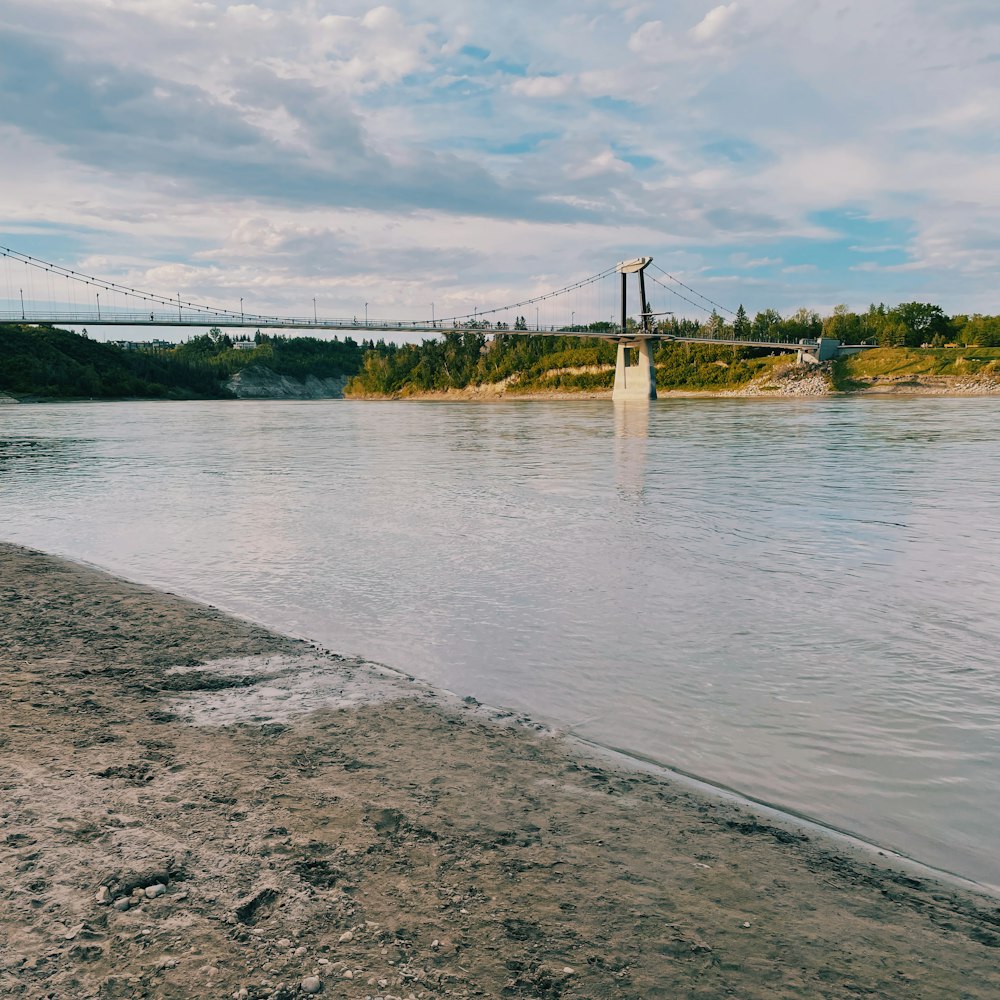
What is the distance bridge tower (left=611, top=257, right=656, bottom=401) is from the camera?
333 feet

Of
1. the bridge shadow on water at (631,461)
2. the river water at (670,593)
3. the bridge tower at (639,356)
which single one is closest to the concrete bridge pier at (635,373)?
the bridge tower at (639,356)

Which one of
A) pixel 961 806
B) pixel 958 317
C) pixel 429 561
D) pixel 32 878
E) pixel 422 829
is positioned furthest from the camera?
pixel 958 317

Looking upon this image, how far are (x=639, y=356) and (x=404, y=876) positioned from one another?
10513 cm

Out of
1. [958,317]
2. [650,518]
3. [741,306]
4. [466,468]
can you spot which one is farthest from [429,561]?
[958,317]

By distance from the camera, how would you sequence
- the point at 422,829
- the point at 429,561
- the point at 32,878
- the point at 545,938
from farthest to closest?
1. the point at 429,561
2. the point at 422,829
3. the point at 32,878
4. the point at 545,938

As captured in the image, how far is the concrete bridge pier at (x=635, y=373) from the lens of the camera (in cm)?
10200

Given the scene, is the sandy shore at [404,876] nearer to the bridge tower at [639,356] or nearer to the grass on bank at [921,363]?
the bridge tower at [639,356]

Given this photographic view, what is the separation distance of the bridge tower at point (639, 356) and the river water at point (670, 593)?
80055 mm

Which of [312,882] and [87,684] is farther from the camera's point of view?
[87,684]

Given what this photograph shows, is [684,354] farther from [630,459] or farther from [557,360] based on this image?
[630,459]

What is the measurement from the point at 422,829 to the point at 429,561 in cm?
722

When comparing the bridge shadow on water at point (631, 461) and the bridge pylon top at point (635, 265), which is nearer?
the bridge shadow on water at point (631, 461)

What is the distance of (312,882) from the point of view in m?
3.05

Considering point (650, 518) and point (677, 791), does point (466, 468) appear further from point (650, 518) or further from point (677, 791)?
point (677, 791)
